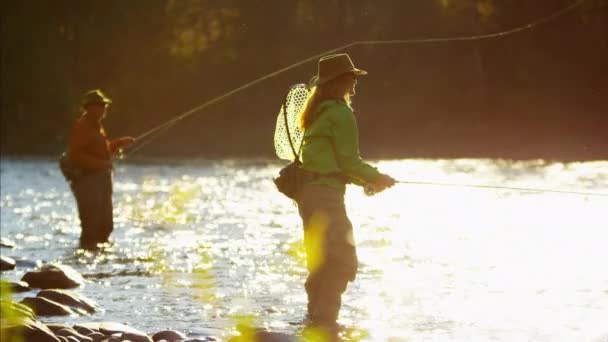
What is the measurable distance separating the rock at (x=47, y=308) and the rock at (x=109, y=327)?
0.80m

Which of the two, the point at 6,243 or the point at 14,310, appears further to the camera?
the point at 6,243

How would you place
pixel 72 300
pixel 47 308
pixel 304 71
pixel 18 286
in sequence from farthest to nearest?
pixel 304 71
pixel 18 286
pixel 72 300
pixel 47 308

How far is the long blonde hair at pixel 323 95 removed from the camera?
7684 mm

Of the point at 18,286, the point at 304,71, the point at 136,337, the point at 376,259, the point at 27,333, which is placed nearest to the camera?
the point at 27,333

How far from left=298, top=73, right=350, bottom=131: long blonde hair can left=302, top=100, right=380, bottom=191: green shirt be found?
0.05 metres

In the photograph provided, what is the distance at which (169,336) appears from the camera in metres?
7.74

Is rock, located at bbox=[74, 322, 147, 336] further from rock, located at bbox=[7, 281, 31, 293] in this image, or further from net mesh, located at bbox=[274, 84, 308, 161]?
rock, located at bbox=[7, 281, 31, 293]

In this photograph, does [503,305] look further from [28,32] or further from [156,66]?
[28,32]

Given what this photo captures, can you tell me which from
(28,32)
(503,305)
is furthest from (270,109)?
(503,305)

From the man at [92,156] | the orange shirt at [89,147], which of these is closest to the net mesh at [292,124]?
the man at [92,156]

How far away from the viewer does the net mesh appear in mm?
8406

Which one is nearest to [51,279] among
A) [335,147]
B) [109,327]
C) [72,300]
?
[72,300]

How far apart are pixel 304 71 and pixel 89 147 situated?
77.4 ft

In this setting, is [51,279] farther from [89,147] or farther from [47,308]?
[89,147]
